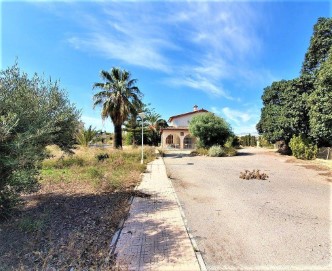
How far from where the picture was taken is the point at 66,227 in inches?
199

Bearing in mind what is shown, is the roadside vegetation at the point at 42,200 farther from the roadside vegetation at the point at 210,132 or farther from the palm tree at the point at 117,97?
the roadside vegetation at the point at 210,132

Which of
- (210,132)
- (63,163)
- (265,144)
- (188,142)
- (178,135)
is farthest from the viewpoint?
(265,144)

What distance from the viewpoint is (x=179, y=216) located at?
19.3 feet

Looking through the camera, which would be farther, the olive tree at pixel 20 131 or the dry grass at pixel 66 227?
the olive tree at pixel 20 131

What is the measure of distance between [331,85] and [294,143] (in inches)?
362

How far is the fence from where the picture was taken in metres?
17.8

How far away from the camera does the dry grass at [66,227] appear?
3660mm

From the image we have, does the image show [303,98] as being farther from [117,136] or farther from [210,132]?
[117,136]

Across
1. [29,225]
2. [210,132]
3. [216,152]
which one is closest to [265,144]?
[210,132]

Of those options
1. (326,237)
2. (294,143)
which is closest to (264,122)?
(294,143)

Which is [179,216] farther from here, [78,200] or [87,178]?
[87,178]

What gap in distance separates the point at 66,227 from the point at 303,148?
19.1 m

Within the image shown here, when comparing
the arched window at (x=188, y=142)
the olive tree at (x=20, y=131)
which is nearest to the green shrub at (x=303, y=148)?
the arched window at (x=188, y=142)

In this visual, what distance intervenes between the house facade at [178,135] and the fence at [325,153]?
62.6 ft
